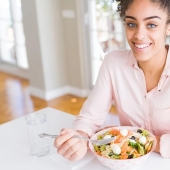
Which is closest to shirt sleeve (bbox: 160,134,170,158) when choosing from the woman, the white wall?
the woman

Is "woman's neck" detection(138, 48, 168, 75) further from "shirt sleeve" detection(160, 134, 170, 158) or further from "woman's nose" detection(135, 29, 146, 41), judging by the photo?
"shirt sleeve" detection(160, 134, 170, 158)

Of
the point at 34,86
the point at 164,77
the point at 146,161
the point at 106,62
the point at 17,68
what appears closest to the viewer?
the point at 146,161

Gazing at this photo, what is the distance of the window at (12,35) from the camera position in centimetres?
465

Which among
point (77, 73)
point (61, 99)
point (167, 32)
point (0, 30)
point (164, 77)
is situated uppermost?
point (167, 32)

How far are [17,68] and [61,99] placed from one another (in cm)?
133

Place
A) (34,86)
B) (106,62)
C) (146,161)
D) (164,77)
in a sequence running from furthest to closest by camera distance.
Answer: (34,86) < (106,62) < (164,77) < (146,161)

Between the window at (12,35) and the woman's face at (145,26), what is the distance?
12.1ft

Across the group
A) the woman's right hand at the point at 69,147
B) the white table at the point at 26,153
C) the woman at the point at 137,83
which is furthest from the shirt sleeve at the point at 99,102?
the woman's right hand at the point at 69,147

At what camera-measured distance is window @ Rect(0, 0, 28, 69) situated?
15.2 ft

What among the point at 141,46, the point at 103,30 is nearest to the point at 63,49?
the point at 103,30

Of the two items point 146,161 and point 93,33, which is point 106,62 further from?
point 93,33

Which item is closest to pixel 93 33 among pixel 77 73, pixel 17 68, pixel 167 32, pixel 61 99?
pixel 77 73

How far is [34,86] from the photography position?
409 centimetres

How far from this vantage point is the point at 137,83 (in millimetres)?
1264
